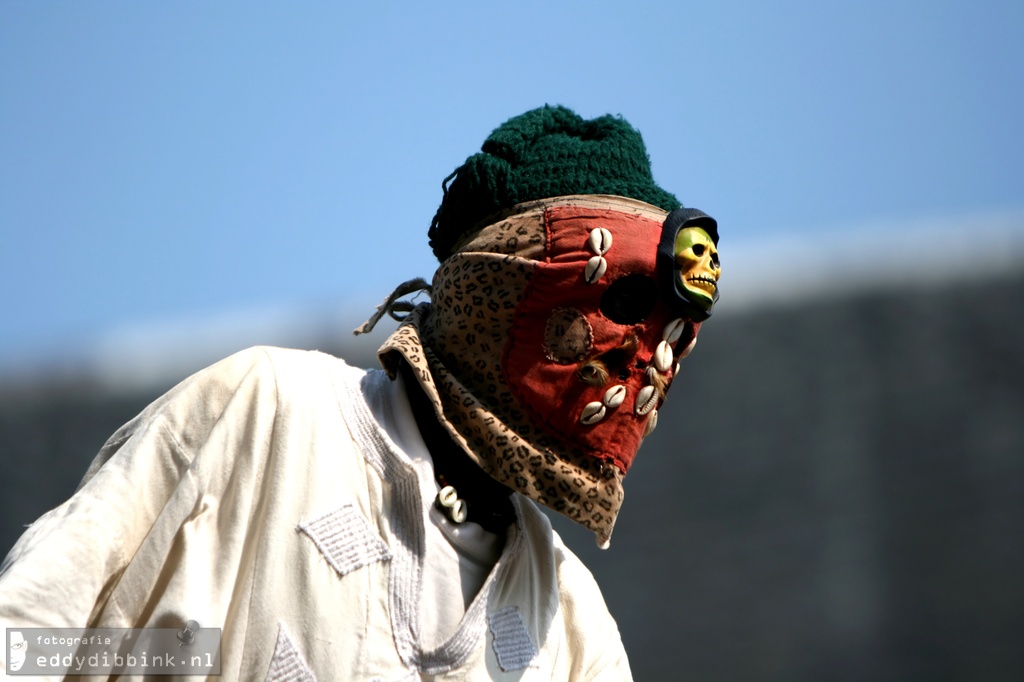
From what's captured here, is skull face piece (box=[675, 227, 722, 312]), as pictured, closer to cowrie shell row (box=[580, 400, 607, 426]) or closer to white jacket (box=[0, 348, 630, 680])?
cowrie shell row (box=[580, 400, 607, 426])

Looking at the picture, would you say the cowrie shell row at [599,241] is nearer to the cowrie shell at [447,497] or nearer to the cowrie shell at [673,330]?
the cowrie shell at [673,330]

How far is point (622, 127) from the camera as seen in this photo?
276cm

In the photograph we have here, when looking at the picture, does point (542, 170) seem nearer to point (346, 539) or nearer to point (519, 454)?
point (519, 454)

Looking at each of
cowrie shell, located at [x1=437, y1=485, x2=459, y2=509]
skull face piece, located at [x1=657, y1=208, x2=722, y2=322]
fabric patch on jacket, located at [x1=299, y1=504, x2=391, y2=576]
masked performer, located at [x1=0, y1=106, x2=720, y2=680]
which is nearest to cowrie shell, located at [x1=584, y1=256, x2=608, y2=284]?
masked performer, located at [x1=0, y1=106, x2=720, y2=680]

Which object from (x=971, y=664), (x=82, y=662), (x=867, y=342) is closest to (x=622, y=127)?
(x=82, y=662)

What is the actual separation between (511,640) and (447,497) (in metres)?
0.29

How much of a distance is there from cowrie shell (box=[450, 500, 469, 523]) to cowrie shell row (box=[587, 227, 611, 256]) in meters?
0.51

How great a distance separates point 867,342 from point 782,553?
110 centimetres

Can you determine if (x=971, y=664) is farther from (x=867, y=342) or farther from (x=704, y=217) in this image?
(x=704, y=217)

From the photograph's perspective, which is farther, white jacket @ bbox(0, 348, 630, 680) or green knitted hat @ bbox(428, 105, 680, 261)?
green knitted hat @ bbox(428, 105, 680, 261)

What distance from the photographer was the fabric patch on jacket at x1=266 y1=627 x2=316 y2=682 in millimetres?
2209

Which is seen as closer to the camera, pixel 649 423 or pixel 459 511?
pixel 459 511

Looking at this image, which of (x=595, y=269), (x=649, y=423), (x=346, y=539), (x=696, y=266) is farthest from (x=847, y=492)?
(x=346, y=539)

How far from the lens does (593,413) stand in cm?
252
